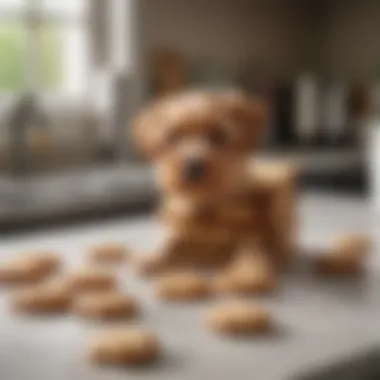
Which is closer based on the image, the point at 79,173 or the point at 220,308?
the point at 220,308

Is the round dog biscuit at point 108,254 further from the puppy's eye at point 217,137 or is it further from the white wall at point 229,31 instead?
the white wall at point 229,31

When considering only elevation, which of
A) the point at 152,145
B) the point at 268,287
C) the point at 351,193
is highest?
the point at 152,145

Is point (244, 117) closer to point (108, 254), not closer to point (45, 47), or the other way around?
point (108, 254)

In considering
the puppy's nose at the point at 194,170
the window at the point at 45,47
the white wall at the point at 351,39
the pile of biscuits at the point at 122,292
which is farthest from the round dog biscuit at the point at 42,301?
the white wall at the point at 351,39

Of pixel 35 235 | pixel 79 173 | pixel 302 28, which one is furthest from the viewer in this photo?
pixel 302 28

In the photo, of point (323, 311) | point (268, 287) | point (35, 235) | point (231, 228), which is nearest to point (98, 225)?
point (35, 235)

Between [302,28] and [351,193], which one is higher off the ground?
[302,28]

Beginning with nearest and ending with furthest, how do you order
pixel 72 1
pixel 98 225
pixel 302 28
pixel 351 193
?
pixel 98 225 → pixel 351 193 → pixel 72 1 → pixel 302 28

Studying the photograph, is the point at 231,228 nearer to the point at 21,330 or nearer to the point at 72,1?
the point at 21,330
